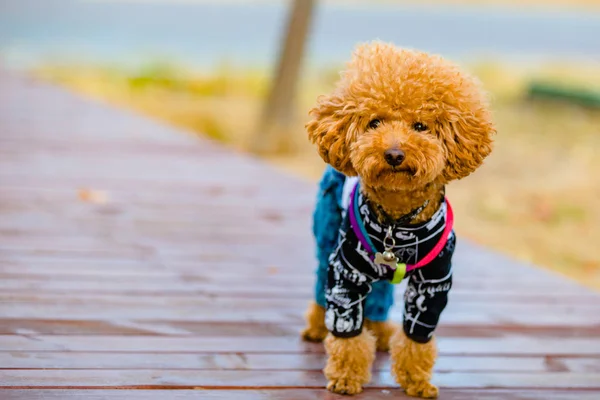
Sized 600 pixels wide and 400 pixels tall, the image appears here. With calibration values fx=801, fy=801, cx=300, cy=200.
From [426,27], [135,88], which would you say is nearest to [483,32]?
[426,27]

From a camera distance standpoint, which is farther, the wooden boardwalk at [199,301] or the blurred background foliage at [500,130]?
the blurred background foliage at [500,130]

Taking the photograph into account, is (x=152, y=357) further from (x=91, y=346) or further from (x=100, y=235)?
(x=100, y=235)

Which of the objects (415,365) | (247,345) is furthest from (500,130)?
(415,365)

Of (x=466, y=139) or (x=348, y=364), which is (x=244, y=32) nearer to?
(x=348, y=364)

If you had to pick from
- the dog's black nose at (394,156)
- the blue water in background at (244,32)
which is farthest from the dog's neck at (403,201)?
the blue water in background at (244,32)

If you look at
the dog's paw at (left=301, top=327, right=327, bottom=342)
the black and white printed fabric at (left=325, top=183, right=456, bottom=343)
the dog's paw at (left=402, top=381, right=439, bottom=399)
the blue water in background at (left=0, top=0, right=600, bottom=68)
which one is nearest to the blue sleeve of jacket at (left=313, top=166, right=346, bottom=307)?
the dog's paw at (left=301, top=327, right=327, bottom=342)

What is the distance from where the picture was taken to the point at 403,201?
2359 millimetres

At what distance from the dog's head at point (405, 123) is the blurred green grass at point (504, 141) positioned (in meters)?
0.40

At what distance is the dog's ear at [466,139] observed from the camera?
2.22 meters

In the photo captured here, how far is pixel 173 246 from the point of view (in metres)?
3.93

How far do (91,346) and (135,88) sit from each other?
9376mm

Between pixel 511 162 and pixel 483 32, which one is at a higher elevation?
pixel 483 32

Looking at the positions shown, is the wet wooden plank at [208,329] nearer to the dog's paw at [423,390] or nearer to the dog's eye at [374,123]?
the dog's paw at [423,390]

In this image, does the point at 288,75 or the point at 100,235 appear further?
the point at 288,75
